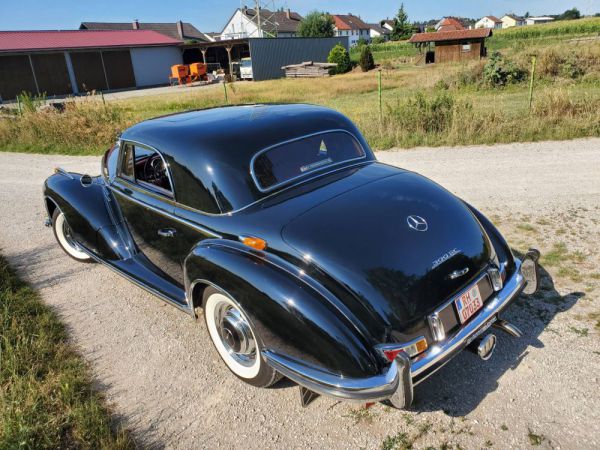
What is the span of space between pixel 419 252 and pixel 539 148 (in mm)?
7213

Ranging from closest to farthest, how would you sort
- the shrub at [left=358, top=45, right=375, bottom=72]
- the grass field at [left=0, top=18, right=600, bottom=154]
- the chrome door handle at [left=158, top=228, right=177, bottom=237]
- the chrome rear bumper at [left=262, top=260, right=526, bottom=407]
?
the chrome rear bumper at [left=262, top=260, right=526, bottom=407] → the chrome door handle at [left=158, top=228, right=177, bottom=237] → the grass field at [left=0, top=18, right=600, bottom=154] → the shrub at [left=358, top=45, right=375, bottom=72]

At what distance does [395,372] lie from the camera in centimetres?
234

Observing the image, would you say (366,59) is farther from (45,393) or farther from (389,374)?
(389,374)

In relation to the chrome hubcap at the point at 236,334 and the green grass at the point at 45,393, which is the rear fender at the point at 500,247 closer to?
the chrome hubcap at the point at 236,334

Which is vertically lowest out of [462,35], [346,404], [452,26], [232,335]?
[346,404]

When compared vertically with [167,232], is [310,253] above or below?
above

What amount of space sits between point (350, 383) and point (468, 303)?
37.4 inches

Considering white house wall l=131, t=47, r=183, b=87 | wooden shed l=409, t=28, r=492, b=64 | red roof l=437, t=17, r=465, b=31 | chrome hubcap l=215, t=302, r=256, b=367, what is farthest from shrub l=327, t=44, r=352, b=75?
red roof l=437, t=17, r=465, b=31

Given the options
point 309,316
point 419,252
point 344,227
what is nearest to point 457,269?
point 419,252

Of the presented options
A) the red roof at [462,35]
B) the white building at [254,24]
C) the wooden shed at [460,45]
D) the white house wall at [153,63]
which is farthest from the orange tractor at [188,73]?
the white building at [254,24]

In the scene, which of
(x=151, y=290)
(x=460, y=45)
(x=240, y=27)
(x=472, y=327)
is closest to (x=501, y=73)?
(x=472, y=327)

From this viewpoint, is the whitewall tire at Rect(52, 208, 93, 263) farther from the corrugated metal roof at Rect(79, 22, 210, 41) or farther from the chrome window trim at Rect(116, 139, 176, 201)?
the corrugated metal roof at Rect(79, 22, 210, 41)

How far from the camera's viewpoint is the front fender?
7.91ft

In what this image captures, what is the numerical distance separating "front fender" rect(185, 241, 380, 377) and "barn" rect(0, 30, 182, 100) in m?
32.9
